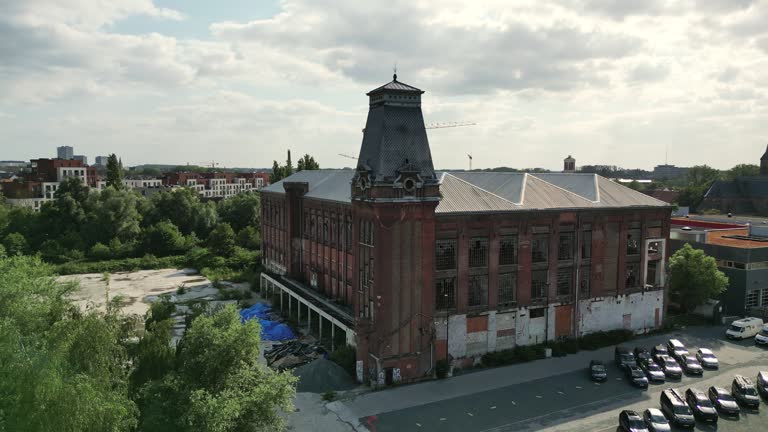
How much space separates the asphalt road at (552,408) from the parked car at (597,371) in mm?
445

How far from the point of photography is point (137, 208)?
105875mm

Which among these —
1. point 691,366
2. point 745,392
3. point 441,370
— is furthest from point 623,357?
point 441,370

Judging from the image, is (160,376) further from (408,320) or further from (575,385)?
(575,385)

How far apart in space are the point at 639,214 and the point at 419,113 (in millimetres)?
22765

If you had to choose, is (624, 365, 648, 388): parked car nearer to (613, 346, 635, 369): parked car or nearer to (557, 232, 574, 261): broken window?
(613, 346, 635, 369): parked car

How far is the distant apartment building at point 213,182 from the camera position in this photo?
16696 cm

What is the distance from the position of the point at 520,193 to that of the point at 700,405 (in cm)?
1930

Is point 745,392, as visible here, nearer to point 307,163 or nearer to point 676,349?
point 676,349

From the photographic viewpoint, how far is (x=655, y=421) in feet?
96.6

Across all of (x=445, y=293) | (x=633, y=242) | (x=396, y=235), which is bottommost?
(x=445, y=293)

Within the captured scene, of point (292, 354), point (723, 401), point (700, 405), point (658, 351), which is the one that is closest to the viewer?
point (700, 405)

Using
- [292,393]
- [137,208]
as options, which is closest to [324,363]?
[292,393]

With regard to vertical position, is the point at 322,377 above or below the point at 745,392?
below

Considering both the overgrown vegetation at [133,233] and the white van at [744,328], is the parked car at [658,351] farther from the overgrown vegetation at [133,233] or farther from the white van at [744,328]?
the overgrown vegetation at [133,233]
